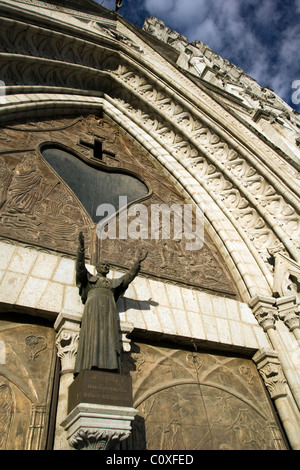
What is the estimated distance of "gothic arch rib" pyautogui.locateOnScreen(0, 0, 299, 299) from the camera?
249 inches

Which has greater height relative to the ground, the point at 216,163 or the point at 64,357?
the point at 216,163

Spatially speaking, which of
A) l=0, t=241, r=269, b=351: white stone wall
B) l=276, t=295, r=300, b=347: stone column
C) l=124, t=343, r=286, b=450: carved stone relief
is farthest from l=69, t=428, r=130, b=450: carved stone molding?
l=276, t=295, r=300, b=347: stone column

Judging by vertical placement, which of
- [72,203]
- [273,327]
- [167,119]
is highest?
[167,119]

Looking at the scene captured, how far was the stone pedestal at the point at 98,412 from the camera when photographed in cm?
276

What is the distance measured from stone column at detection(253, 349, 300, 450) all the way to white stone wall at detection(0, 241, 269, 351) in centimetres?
20

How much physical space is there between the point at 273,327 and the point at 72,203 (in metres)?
3.77

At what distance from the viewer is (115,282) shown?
13.1 ft

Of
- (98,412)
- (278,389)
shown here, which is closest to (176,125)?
(278,389)

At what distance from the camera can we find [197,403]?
13.3 feet

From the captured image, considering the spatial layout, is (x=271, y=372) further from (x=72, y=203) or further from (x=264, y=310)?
(x=72, y=203)

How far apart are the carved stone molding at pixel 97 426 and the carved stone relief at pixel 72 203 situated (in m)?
2.28

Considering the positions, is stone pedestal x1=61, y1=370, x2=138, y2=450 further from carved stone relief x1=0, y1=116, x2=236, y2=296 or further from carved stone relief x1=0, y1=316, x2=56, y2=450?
carved stone relief x1=0, y1=116, x2=236, y2=296

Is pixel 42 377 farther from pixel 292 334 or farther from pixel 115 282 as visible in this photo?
pixel 292 334
